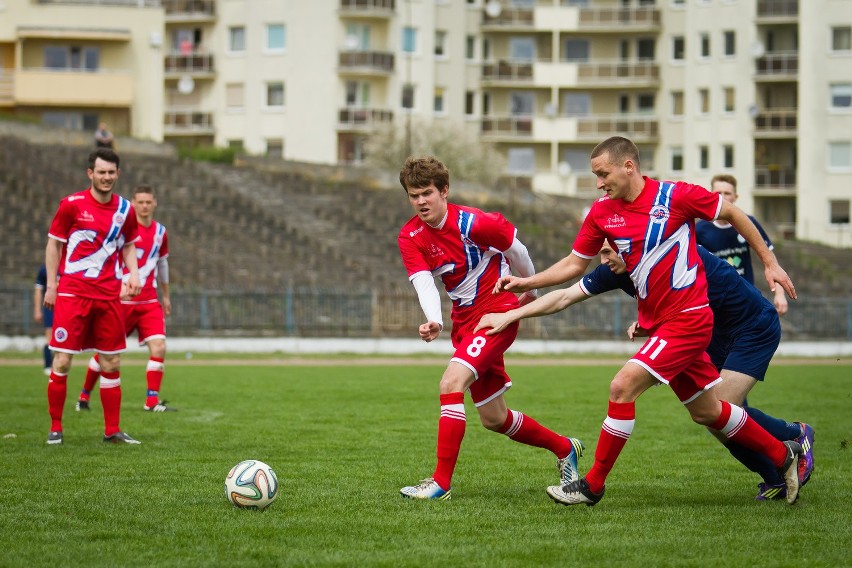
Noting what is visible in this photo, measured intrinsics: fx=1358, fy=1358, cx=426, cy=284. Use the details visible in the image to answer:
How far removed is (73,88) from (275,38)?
11045 millimetres

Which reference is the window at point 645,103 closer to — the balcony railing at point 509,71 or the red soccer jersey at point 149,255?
the balcony railing at point 509,71

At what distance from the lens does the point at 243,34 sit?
68.8 m

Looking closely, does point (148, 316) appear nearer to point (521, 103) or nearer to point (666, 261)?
point (666, 261)

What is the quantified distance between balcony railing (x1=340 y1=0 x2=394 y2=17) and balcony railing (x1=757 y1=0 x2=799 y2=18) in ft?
59.4

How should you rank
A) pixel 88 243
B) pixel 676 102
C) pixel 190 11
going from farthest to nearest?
pixel 676 102, pixel 190 11, pixel 88 243

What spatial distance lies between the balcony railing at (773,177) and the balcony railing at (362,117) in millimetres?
18404

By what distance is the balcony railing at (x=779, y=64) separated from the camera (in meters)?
66.0

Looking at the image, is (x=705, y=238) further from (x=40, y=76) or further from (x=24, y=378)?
(x=40, y=76)

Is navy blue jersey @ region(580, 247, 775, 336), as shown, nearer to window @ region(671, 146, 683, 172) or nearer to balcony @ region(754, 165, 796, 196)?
balcony @ region(754, 165, 796, 196)

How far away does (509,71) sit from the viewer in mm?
71750

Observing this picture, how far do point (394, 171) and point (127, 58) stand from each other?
16089 mm

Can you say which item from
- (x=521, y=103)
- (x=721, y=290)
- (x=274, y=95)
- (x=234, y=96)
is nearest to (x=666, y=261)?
(x=721, y=290)

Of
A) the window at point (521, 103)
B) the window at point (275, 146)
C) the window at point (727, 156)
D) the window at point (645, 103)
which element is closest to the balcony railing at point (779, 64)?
the window at point (727, 156)

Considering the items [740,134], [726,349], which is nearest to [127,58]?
[740,134]
